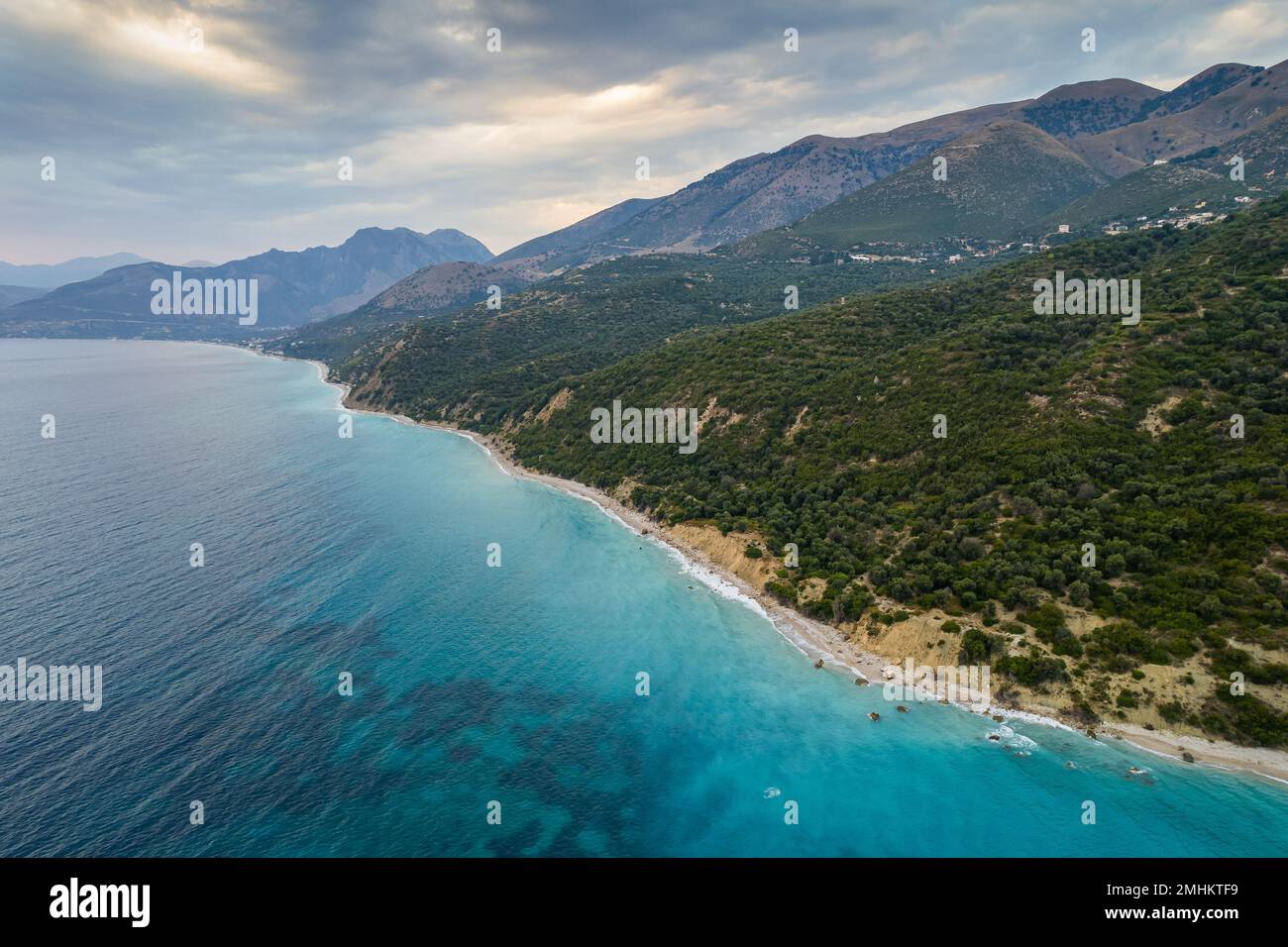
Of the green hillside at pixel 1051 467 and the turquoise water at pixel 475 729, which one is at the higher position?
the green hillside at pixel 1051 467

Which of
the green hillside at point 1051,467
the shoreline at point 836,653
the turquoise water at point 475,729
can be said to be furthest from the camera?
the green hillside at point 1051,467

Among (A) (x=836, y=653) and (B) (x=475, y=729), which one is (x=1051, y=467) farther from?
(B) (x=475, y=729)

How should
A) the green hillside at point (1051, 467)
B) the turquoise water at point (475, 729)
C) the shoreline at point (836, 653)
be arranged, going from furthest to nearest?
1. the green hillside at point (1051, 467)
2. the shoreline at point (836, 653)
3. the turquoise water at point (475, 729)

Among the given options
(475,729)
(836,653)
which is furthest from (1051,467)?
(475,729)

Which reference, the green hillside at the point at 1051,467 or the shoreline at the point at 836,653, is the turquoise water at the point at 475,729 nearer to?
the shoreline at the point at 836,653

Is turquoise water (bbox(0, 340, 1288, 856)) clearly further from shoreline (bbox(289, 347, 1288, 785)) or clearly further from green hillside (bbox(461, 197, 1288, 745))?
green hillside (bbox(461, 197, 1288, 745))

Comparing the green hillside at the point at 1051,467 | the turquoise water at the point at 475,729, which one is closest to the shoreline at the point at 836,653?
the turquoise water at the point at 475,729
